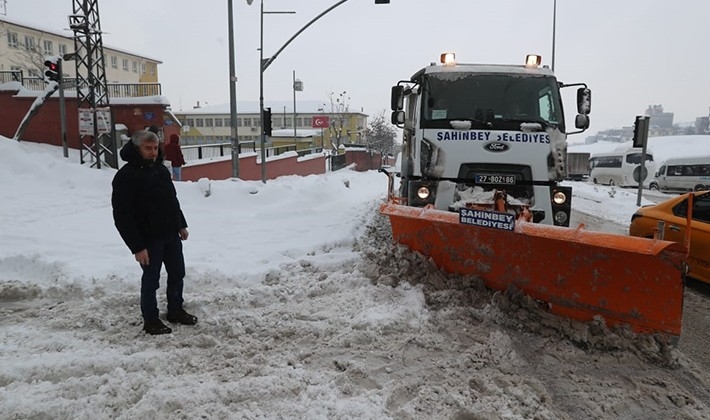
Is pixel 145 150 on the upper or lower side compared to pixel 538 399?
upper

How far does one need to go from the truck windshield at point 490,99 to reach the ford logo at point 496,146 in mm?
355

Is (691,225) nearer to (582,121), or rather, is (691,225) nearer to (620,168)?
(582,121)

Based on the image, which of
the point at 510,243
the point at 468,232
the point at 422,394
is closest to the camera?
the point at 422,394

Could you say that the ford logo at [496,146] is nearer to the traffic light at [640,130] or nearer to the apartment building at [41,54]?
the traffic light at [640,130]

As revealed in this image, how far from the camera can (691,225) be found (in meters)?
5.97

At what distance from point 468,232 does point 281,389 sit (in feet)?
8.32

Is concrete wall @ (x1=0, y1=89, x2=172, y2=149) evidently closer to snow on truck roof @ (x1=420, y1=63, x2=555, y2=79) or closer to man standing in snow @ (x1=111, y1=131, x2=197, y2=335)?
snow on truck roof @ (x1=420, y1=63, x2=555, y2=79)

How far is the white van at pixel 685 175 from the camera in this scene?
1109 inches

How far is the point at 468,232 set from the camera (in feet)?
16.3

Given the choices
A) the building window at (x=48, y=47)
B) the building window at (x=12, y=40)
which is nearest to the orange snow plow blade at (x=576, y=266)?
the building window at (x=12, y=40)

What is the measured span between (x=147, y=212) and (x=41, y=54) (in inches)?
1946

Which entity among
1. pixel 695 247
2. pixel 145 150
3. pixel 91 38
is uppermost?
pixel 91 38

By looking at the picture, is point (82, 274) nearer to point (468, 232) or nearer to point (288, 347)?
point (288, 347)

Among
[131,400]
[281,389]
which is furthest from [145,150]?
[281,389]
